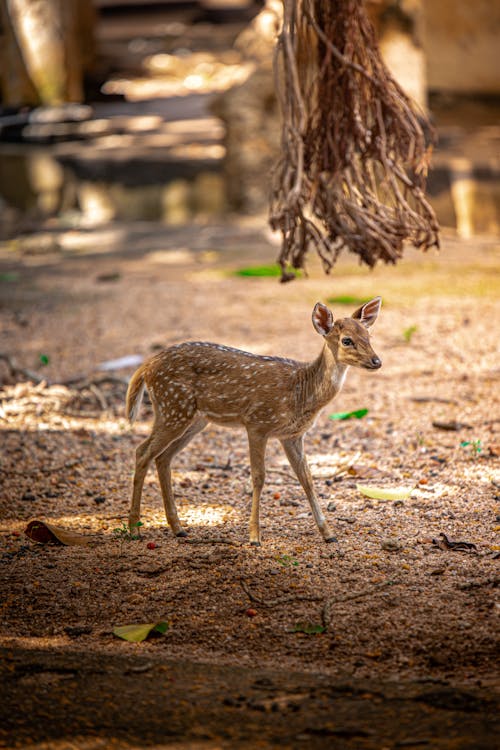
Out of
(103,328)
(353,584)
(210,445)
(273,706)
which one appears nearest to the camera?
(273,706)

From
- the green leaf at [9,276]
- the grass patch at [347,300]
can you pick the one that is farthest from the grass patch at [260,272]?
the green leaf at [9,276]

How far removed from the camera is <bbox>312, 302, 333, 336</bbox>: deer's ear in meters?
3.60

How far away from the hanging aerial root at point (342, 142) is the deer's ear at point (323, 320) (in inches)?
29.7

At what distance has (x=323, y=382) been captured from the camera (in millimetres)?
3627

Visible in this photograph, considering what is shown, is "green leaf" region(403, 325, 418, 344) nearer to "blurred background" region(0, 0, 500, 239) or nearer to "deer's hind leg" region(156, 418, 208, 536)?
"deer's hind leg" region(156, 418, 208, 536)

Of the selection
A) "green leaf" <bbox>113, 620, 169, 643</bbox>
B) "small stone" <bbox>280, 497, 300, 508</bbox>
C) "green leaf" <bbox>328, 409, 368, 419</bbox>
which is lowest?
"green leaf" <bbox>328, 409, 368, 419</bbox>

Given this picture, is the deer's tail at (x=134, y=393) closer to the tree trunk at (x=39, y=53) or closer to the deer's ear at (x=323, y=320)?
the deer's ear at (x=323, y=320)

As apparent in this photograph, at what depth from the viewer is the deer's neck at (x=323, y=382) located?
11.8 feet

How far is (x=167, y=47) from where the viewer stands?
20.1 meters

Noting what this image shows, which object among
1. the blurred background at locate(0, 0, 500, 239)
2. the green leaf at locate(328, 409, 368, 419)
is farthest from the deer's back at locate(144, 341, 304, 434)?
the blurred background at locate(0, 0, 500, 239)

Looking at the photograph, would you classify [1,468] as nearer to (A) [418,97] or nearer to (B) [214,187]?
(A) [418,97]

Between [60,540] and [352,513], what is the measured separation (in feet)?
3.86

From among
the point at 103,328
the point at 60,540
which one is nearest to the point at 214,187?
the point at 103,328

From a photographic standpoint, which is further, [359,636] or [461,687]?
[359,636]
